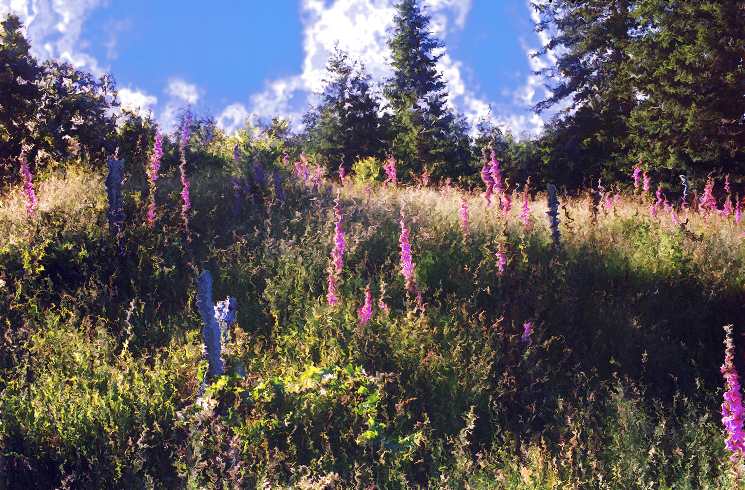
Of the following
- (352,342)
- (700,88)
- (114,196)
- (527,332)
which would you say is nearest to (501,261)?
(527,332)

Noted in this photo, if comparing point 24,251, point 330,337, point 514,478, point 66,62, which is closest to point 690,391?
point 514,478

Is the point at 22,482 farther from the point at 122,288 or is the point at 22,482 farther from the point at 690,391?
the point at 690,391

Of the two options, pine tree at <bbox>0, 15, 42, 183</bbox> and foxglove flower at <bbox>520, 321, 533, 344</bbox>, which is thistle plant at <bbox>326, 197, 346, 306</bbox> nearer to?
foxglove flower at <bbox>520, 321, 533, 344</bbox>

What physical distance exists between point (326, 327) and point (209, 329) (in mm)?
1510

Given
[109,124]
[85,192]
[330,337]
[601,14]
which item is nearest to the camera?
[330,337]

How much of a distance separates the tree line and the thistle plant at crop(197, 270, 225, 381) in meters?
7.11

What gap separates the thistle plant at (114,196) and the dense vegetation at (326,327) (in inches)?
1.1

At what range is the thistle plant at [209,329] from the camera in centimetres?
550

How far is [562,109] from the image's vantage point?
28.5m

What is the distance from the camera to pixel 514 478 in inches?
192

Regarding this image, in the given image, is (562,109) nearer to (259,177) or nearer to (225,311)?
(259,177)

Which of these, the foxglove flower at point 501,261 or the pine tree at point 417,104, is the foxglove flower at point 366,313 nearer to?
the foxglove flower at point 501,261

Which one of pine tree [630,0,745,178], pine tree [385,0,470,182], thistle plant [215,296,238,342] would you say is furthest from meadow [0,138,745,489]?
pine tree [385,0,470,182]

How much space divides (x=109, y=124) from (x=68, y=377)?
796cm
